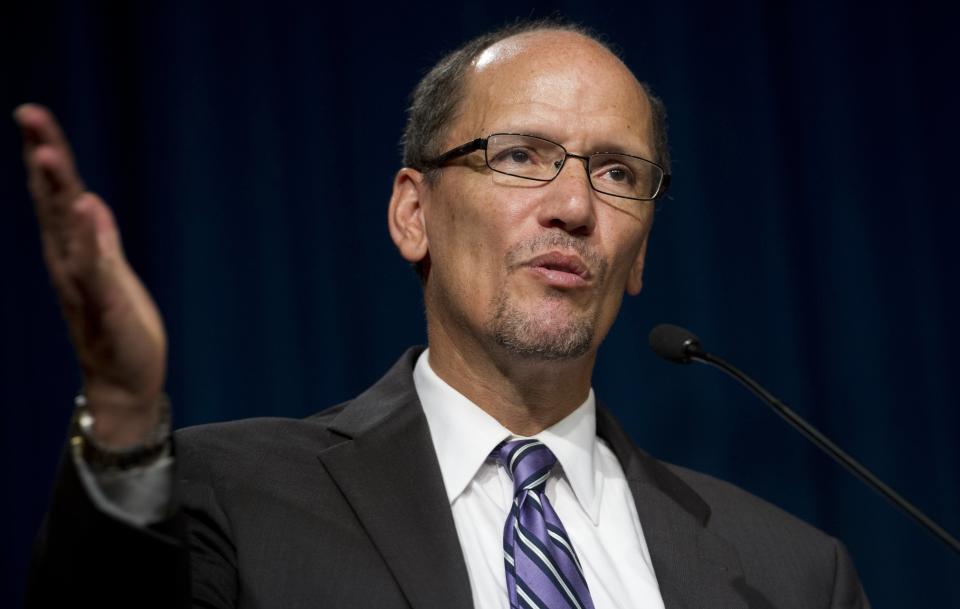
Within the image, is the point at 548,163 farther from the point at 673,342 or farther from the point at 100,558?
the point at 100,558

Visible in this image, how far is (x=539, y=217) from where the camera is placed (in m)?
1.66

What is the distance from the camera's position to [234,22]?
243 cm

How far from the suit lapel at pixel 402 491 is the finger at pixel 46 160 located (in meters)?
0.72

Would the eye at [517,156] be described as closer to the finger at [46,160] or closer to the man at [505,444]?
the man at [505,444]

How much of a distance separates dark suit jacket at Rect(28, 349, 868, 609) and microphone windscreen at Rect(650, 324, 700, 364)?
0.23m

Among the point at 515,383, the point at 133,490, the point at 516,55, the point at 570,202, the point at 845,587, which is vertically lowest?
the point at 845,587

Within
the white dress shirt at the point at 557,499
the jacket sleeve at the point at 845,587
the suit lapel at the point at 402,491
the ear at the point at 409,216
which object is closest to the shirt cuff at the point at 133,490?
the suit lapel at the point at 402,491

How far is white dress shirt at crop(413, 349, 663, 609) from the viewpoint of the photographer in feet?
5.12

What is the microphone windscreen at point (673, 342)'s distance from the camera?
Answer: 5.55ft

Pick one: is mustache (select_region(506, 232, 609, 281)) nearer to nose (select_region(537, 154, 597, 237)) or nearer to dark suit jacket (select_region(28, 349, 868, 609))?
nose (select_region(537, 154, 597, 237))

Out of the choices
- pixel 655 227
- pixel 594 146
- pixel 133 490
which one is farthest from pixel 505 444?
pixel 655 227

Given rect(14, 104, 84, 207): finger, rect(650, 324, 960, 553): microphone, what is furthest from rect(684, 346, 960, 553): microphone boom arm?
rect(14, 104, 84, 207): finger

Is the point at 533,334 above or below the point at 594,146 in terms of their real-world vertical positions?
below

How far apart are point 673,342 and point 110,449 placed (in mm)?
962
